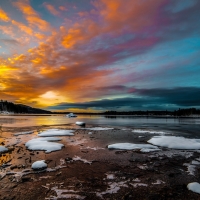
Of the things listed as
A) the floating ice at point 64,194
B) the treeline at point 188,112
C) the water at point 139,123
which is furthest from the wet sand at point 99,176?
the treeline at point 188,112

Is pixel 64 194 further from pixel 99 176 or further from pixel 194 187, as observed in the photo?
pixel 194 187

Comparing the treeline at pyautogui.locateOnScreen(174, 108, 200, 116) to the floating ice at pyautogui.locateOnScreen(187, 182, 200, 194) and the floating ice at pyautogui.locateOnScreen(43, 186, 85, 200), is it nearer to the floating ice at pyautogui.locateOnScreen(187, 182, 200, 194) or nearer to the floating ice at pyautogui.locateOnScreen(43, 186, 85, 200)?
the floating ice at pyautogui.locateOnScreen(187, 182, 200, 194)

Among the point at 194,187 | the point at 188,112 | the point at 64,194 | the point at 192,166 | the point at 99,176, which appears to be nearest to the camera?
the point at 64,194

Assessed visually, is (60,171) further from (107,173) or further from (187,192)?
(187,192)

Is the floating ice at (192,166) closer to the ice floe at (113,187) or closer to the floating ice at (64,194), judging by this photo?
the ice floe at (113,187)

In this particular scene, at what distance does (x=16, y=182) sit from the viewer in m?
7.46

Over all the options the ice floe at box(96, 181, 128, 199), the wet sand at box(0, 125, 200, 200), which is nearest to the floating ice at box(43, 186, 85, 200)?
the wet sand at box(0, 125, 200, 200)

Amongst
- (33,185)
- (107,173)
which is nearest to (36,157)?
(33,185)

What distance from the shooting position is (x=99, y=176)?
27.1 feet

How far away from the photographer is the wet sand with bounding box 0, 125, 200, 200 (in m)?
6.54

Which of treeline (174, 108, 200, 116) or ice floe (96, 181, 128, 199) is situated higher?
treeline (174, 108, 200, 116)

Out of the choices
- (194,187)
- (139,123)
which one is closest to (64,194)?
(194,187)

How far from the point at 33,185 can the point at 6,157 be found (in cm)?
543

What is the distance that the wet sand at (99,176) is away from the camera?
21.5ft
